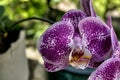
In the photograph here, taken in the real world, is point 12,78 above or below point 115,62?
below

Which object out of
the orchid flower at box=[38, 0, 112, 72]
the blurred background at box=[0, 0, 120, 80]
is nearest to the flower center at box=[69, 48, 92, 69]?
the orchid flower at box=[38, 0, 112, 72]

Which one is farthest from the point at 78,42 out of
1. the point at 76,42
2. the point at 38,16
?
the point at 38,16

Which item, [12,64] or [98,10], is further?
[98,10]

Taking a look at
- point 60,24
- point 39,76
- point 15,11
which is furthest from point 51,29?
A: point 39,76

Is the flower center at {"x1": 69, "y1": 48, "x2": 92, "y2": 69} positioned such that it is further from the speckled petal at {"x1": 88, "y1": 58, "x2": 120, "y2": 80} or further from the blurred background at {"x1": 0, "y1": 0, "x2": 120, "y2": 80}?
the blurred background at {"x1": 0, "y1": 0, "x2": 120, "y2": 80}

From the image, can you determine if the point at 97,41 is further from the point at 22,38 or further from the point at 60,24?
the point at 22,38

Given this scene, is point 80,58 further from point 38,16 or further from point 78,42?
point 38,16
